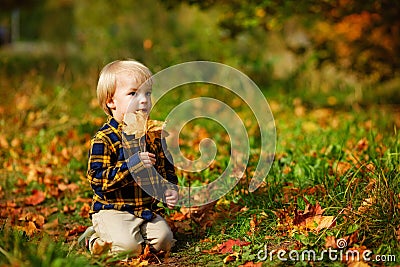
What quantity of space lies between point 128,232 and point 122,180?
0.94ft

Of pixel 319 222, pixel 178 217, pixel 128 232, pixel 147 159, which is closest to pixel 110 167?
pixel 147 159

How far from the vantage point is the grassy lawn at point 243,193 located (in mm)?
2982

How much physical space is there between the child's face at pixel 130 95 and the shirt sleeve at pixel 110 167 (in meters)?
0.22

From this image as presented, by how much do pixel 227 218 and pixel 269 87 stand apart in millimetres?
5026

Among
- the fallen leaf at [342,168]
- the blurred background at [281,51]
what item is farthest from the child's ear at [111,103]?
the blurred background at [281,51]

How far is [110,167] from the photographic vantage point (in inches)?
125

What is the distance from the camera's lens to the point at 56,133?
237 inches

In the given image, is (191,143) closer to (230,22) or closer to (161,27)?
(230,22)

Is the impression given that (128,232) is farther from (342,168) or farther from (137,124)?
(342,168)

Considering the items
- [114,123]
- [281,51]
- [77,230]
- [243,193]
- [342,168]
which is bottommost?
[77,230]

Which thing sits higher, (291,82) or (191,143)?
(291,82)

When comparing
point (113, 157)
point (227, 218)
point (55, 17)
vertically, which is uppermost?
point (55, 17)

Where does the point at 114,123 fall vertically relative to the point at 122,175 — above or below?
above

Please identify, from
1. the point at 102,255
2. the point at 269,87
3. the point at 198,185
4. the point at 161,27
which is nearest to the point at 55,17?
the point at 161,27
